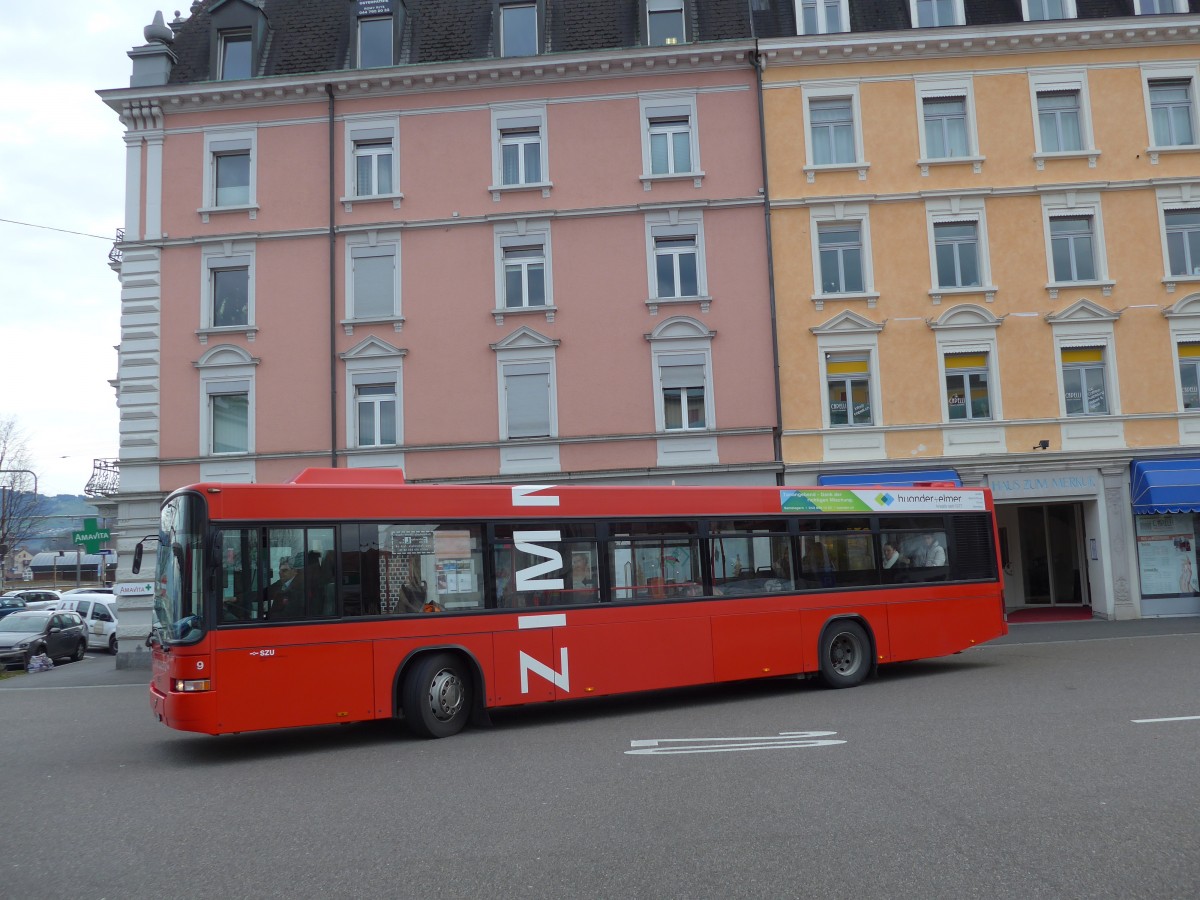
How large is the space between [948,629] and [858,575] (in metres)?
2.00

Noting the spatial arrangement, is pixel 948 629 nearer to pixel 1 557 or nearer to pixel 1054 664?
pixel 1054 664

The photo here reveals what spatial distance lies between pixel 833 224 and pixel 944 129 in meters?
3.46

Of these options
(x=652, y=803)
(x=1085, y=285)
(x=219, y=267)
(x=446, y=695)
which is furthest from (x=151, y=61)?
(x=652, y=803)

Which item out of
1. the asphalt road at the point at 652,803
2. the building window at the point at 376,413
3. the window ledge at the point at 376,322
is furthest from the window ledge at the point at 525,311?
the asphalt road at the point at 652,803

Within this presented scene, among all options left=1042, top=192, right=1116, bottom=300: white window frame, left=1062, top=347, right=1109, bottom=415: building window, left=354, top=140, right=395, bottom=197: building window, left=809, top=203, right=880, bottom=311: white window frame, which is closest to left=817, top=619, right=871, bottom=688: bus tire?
left=809, top=203, right=880, bottom=311: white window frame

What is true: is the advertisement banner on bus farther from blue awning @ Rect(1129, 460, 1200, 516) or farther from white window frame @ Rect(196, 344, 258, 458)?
white window frame @ Rect(196, 344, 258, 458)

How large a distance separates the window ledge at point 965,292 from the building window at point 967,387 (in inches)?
51.2

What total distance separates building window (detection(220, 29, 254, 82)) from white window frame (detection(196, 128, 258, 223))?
1738 millimetres

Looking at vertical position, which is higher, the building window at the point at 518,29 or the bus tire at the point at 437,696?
the building window at the point at 518,29

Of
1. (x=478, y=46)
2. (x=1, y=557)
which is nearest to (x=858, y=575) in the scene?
(x=478, y=46)

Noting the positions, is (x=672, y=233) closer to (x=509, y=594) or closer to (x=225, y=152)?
(x=225, y=152)

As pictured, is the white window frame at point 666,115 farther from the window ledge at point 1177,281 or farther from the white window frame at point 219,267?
the window ledge at point 1177,281

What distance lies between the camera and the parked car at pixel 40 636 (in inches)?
933

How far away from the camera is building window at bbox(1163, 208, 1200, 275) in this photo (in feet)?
78.1
